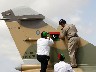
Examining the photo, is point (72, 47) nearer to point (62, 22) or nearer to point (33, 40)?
point (62, 22)

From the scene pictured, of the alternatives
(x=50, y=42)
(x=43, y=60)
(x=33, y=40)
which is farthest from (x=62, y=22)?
(x=43, y=60)

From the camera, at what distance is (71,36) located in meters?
11.1

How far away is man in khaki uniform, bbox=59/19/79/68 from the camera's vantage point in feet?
36.3

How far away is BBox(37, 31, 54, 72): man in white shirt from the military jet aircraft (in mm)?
528

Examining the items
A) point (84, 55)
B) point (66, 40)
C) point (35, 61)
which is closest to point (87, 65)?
point (84, 55)

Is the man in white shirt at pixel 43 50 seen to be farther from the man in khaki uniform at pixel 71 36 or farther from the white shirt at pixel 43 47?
the man in khaki uniform at pixel 71 36

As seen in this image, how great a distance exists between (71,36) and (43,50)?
1.17 meters

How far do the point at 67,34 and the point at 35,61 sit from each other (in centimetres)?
147

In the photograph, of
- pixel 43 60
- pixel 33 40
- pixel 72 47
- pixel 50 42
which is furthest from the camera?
pixel 33 40

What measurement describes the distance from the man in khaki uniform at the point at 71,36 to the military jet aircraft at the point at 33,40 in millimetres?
204

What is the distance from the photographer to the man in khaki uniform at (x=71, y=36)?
36.3 ft

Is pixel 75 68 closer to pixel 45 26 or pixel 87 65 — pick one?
pixel 87 65

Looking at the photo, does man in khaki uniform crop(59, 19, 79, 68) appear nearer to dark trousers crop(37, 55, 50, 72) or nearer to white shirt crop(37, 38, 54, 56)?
white shirt crop(37, 38, 54, 56)

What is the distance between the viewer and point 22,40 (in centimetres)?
1184
